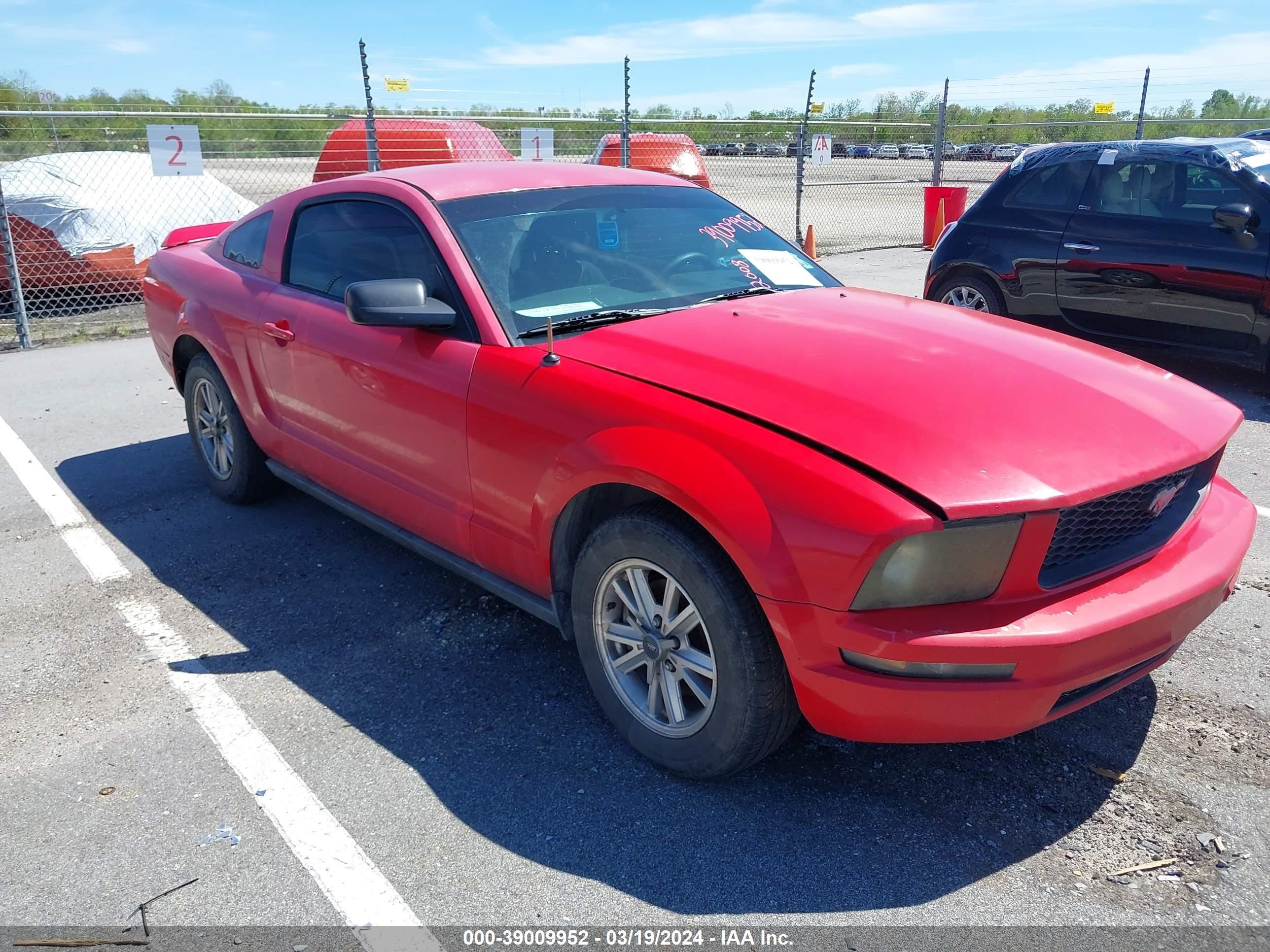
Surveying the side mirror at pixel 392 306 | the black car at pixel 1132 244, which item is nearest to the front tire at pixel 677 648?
the side mirror at pixel 392 306

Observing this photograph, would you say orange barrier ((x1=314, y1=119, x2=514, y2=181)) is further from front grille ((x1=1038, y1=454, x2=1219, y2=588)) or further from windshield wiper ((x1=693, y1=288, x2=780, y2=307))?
front grille ((x1=1038, y1=454, x2=1219, y2=588))

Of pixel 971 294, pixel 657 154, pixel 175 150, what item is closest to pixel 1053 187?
pixel 971 294

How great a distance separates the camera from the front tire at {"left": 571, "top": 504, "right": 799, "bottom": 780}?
8.24ft

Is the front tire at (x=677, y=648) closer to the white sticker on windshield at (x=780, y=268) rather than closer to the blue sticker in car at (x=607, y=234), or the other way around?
the blue sticker in car at (x=607, y=234)

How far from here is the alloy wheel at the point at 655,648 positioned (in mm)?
2697

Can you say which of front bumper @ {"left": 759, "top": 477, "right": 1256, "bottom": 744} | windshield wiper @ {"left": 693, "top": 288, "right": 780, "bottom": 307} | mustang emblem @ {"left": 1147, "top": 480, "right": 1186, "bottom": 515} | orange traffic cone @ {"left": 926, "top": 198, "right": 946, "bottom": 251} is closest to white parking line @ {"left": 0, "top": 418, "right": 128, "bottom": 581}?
windshield wiper @ {"left": 693, "top": 288, "right": 780, "bottom": 307}

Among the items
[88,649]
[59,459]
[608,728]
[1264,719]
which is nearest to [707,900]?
[608,728]

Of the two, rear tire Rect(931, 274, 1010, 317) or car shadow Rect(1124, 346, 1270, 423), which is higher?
rear tire Rect(931, 274, 1010, 317)

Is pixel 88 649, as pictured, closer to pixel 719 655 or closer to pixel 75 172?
pixel 719 655

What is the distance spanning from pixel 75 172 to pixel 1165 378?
11.3 metres

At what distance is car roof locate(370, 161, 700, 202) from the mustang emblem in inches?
92.0

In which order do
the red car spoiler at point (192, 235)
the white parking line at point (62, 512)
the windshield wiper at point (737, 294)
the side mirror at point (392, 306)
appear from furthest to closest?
the red car spoiler at point (192, 235) < the white parking line at point (62, 512) < the windshield wiper at point (737, 294) < the side mirror at point (392, 306)

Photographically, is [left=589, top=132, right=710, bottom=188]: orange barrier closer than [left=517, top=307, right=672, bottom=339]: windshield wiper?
No

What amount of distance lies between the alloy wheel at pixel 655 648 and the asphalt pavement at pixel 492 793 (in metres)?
0.20
